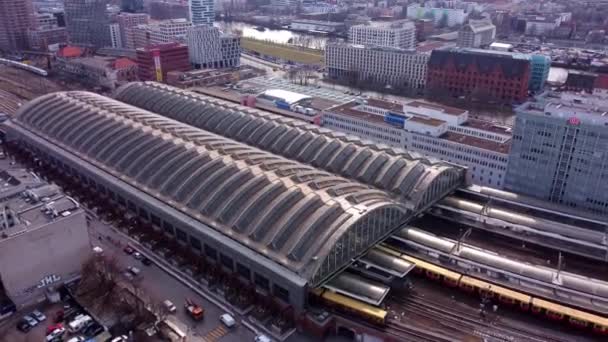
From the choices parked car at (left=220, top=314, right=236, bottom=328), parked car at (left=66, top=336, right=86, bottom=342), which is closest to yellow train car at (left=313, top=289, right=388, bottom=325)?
parked car at (left=220, top=314, right=236, bottom=328)

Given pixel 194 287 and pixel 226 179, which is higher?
pixel 226 179

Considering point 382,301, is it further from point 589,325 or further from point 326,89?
point 326,89

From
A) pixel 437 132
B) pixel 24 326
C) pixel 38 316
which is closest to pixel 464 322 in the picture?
pixel 38 316

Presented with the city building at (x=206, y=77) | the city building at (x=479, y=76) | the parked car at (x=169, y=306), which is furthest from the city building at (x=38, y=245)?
the city building at (x=479, y=76)

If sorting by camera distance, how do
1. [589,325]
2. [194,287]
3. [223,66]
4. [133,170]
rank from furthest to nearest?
[223,66] < [133,170] < [194,287] < [589,325]

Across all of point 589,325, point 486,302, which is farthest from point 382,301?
point 589,325

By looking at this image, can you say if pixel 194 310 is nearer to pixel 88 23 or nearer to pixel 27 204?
pixel 27 204

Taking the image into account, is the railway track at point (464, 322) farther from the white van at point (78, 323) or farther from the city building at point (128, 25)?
the city building at point (128, 25)

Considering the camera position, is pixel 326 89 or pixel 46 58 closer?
pixel 326 89
